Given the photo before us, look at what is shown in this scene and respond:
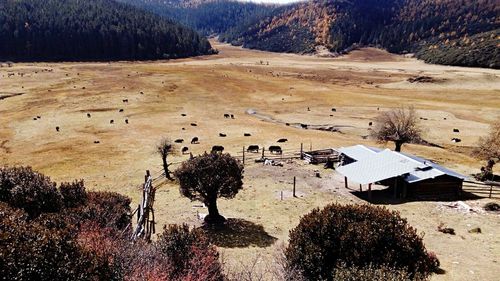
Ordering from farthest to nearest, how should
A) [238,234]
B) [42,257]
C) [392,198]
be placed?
1. [392,198]
2. [238,234]
3. [42,257]

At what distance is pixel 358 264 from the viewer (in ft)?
59.6

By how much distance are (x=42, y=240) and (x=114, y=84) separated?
107m

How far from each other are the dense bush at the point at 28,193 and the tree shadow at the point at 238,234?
9.90 meters

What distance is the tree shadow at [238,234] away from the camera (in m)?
27.8

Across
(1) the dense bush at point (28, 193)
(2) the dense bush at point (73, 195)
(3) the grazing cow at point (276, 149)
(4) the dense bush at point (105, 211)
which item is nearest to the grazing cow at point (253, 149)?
(3) the grazing cow at point (276, 149)

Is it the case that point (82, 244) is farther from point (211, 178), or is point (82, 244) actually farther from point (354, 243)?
point (211, 178)

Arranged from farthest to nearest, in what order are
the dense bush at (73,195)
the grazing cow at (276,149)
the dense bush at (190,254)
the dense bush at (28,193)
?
the grazing cow at (276,149), the dense bush at (73,195), the dense bush at (28,193), the dense bush at (190,254)

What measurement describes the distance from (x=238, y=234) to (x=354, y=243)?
12.2 meters

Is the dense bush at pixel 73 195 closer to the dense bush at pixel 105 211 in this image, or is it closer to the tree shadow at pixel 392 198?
the dense bush at pixel 105 211

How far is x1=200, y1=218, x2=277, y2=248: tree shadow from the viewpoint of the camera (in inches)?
1094

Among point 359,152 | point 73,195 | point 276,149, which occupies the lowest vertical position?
point 276,149

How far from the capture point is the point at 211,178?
3012 centimetres

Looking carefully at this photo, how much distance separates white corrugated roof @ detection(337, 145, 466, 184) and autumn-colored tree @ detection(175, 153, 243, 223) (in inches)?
474

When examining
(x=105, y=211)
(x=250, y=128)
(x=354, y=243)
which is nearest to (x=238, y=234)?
(x=105, y=211)
